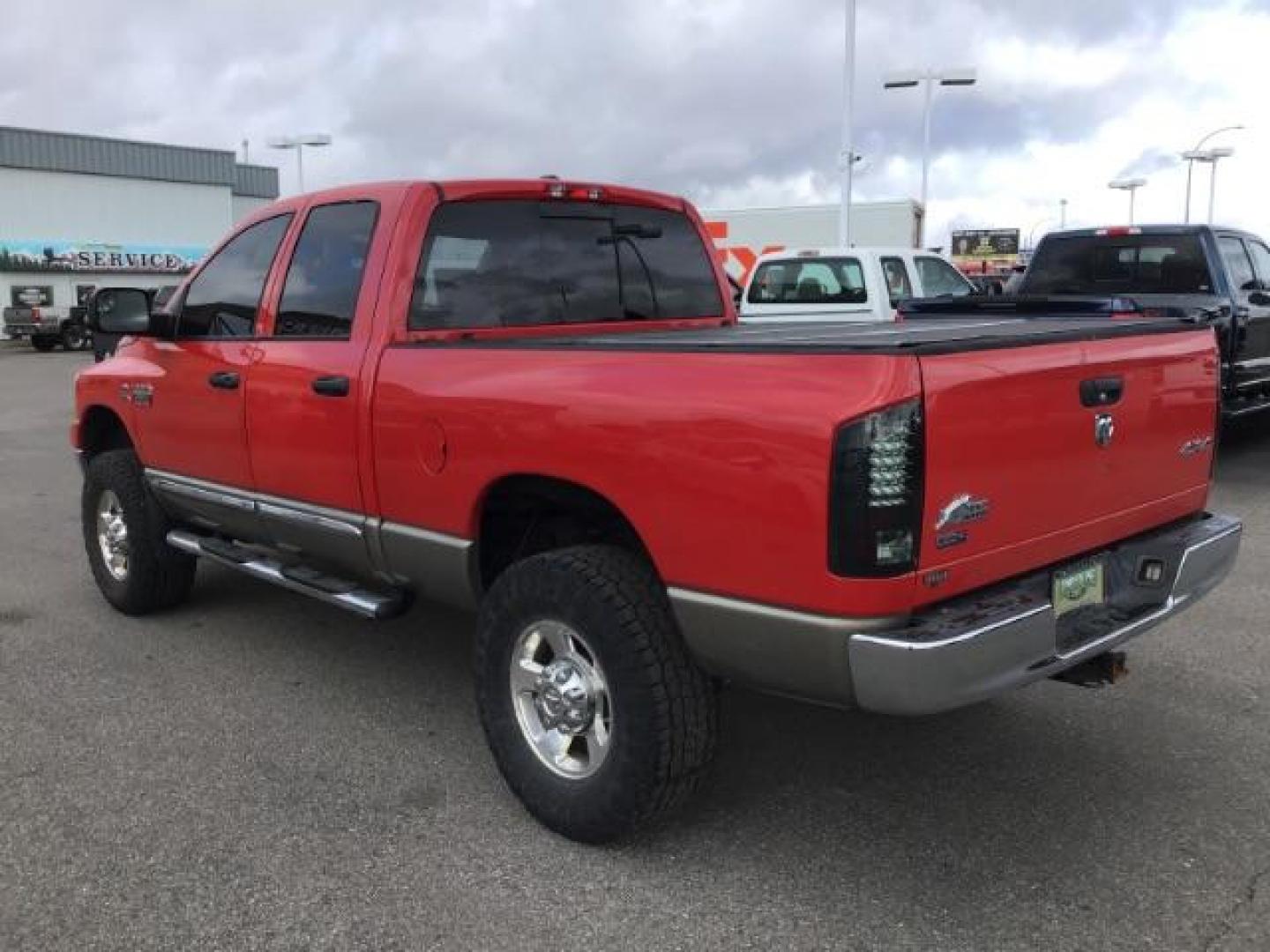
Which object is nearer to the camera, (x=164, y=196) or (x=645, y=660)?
(x=645, y=660)

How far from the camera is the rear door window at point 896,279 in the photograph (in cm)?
1226

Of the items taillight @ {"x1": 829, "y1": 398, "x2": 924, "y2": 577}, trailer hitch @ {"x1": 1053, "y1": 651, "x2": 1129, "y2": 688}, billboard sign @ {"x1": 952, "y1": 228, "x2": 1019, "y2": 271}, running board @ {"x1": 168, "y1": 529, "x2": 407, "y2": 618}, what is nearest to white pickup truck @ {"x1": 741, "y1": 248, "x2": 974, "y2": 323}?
running board @ {"x1": 168, "y1": 529, "x2": 407, "y2": 618}

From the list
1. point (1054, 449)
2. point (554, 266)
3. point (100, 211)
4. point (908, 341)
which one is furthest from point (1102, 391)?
point (100, 211)

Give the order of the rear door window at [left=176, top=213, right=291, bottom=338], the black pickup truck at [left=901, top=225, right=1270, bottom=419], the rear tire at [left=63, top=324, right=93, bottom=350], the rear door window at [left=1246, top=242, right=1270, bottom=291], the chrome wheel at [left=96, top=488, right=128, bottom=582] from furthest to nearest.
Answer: the rear tire at [left=63, top=324, right=93, bottom=350]
the rear door window at [left=1246, top=242, right=1270, bottom=291]
the black pickup truck at [left=901, top=225, right=1270, bottom=419]
the chrome wheel at [left=96, top=488, right=128, bottom=582]
the rear door window at [left=176, top=213, right=291, bottom=338]

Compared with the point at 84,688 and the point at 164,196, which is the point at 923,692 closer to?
the point at 84,688

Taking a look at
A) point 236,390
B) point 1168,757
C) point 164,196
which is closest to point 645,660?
point 1168,757

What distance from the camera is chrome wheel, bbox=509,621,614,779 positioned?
313 cm

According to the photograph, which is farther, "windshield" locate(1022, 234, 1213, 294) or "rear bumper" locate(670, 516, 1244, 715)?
"windshield" locate(1022, 234, 1213, 294)

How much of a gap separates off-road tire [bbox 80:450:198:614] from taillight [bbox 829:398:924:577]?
3825 mm

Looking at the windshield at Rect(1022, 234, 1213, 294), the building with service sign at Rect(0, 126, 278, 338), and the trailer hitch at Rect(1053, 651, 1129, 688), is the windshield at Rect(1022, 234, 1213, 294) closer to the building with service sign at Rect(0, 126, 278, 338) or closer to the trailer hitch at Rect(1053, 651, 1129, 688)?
the trailer hitch at Rect(1053, 651, 1129, 688)

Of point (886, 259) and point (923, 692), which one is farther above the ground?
point (886, 259)

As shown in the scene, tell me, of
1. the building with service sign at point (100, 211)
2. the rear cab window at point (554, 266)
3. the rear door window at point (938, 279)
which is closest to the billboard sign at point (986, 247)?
the building with service sign at point (100, 211)

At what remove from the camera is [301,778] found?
11.9 ft

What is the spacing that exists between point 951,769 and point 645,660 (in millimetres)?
1340
